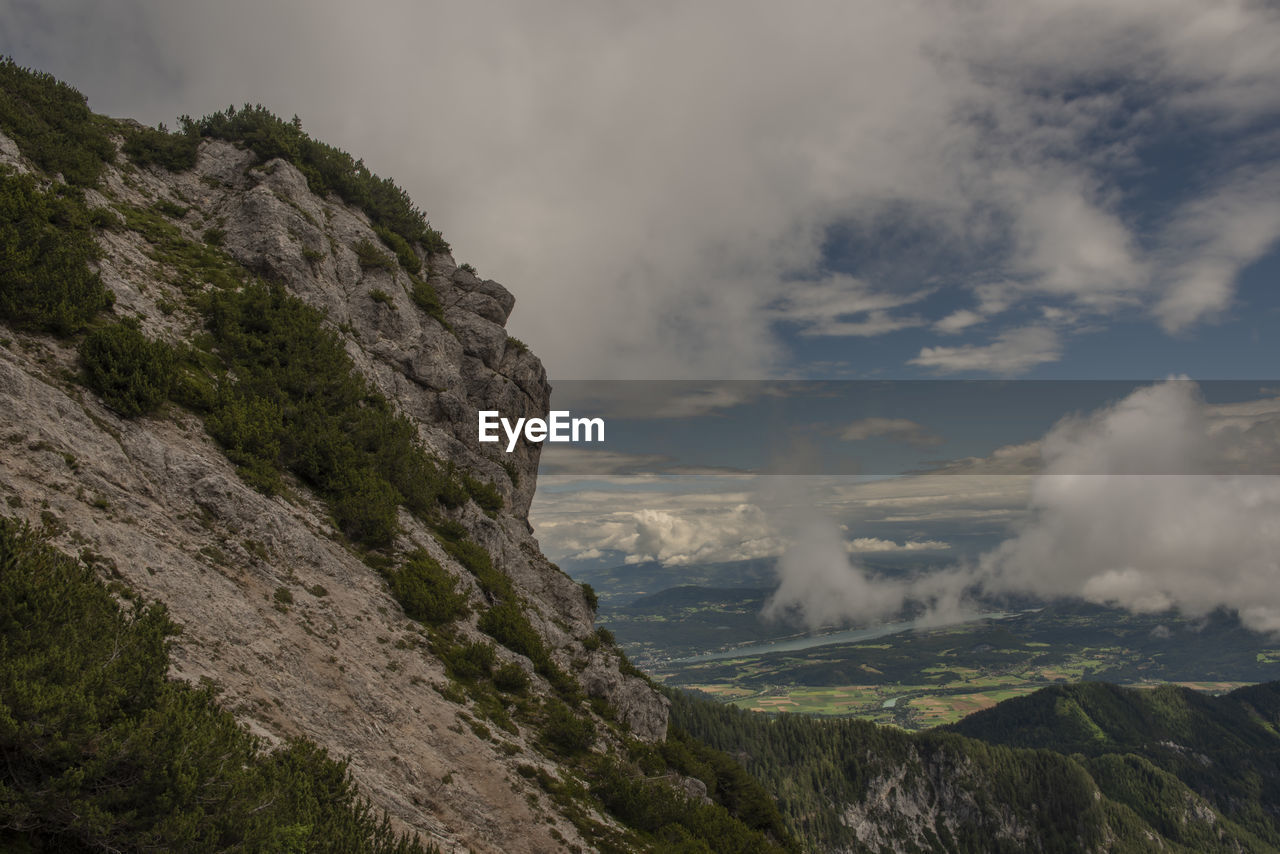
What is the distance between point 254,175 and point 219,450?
3156cm

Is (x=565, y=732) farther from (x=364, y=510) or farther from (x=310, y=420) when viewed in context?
(x=310, y=420)

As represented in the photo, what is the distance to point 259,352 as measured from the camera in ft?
111

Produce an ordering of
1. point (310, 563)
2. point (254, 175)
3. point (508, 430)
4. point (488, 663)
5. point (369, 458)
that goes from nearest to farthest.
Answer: point (310, 563), point (488, 663), point (369, 458), point (254, 175), point (508, 430)

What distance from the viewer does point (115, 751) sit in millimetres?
10945

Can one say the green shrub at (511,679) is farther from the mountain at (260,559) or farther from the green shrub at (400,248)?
the green shrub at (400,248)

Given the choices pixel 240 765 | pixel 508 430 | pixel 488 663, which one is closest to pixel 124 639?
pixel 240 765

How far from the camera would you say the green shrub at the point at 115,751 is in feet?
33.7

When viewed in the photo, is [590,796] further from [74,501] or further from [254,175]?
[254,175]

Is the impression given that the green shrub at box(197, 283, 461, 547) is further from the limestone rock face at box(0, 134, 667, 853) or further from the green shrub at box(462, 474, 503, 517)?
the green shrub at box(462, 474, 503, 517)

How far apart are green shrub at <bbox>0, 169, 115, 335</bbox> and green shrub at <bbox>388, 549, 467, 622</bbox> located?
1673 centimetres

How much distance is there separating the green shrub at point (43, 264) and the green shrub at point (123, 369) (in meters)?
1.52

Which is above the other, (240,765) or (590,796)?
(240,765)

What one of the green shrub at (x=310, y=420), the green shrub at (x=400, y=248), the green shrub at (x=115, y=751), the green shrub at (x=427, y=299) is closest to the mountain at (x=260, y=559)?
the green shrub at (x=115, y=751)

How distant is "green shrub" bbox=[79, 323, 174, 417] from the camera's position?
74.3 ft
